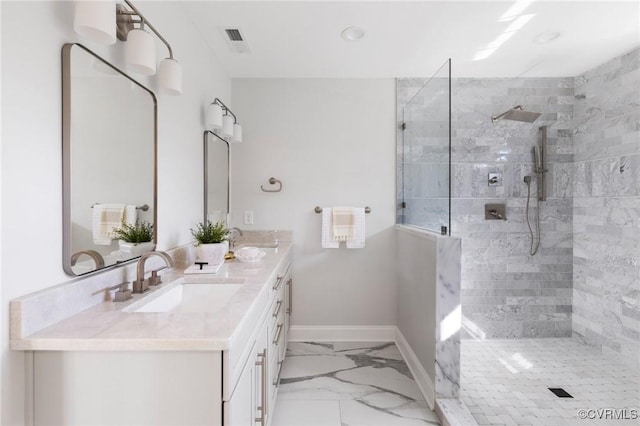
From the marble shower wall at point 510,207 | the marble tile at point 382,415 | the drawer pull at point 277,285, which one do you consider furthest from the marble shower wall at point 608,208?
the drawer pull at point 277,285

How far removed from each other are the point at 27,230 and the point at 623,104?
358 centimetres

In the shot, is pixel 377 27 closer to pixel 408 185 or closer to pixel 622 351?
pixel 408 185

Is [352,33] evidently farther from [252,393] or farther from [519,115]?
[252,393]

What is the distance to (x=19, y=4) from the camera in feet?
3.08

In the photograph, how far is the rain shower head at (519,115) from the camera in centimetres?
280

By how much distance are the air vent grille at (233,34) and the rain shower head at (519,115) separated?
7.19 ft

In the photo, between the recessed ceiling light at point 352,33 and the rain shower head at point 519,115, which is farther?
the rain shower head at point 519,115

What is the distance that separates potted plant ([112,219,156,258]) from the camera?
4.53ft

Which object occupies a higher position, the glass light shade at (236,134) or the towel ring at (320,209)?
the glass light shade at (236,134)

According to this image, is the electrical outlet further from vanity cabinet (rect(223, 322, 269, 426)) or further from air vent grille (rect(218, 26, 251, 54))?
vanity cabinet (rect(223, 322, 269, 426))

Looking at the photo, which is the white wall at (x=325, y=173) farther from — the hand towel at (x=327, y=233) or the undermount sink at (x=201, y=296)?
the undermount sink at (x=201, y=296)

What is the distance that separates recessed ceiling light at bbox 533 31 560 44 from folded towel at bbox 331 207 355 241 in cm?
180

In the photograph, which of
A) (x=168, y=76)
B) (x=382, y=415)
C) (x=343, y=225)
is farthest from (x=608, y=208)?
(x=168, y=76)

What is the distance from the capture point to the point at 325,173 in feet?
10.0
